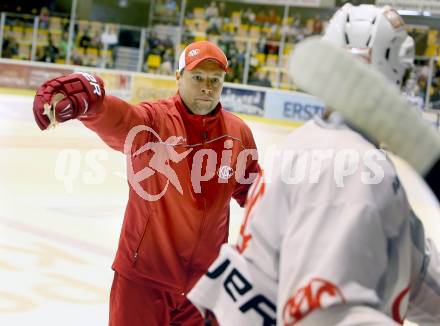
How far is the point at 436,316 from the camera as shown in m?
1.51

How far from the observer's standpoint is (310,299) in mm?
1162

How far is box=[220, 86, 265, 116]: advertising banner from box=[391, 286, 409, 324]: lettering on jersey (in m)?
15.9

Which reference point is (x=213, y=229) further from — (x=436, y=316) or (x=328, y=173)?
(x=328, y=173)

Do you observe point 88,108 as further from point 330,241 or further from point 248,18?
point 248,18

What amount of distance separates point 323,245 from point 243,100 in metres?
16.2

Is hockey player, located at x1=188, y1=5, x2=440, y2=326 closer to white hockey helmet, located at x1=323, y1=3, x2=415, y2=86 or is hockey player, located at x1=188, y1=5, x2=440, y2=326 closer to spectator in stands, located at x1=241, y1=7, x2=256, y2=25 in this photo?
white hockey helmet, located at x1=323, y1=3, x2=415, y2=86

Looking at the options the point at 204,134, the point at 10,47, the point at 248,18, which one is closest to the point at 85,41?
the point at 10,47

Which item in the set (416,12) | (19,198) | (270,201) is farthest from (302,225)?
(416,12)

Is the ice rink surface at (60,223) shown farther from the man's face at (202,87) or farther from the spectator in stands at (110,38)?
the spectator in stands at (110,38)

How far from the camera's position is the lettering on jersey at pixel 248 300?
4.32 feet

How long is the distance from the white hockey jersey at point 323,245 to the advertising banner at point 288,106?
14648 millimetres

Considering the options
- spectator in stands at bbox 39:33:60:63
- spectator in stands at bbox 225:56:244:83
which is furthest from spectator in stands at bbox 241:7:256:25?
spectator in stands at bbox 39:33:60:63

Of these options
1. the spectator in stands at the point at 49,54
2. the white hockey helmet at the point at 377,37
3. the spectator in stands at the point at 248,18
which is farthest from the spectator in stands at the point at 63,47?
the white hockey helmet at the point at 377,37

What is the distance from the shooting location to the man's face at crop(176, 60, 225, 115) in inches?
117
